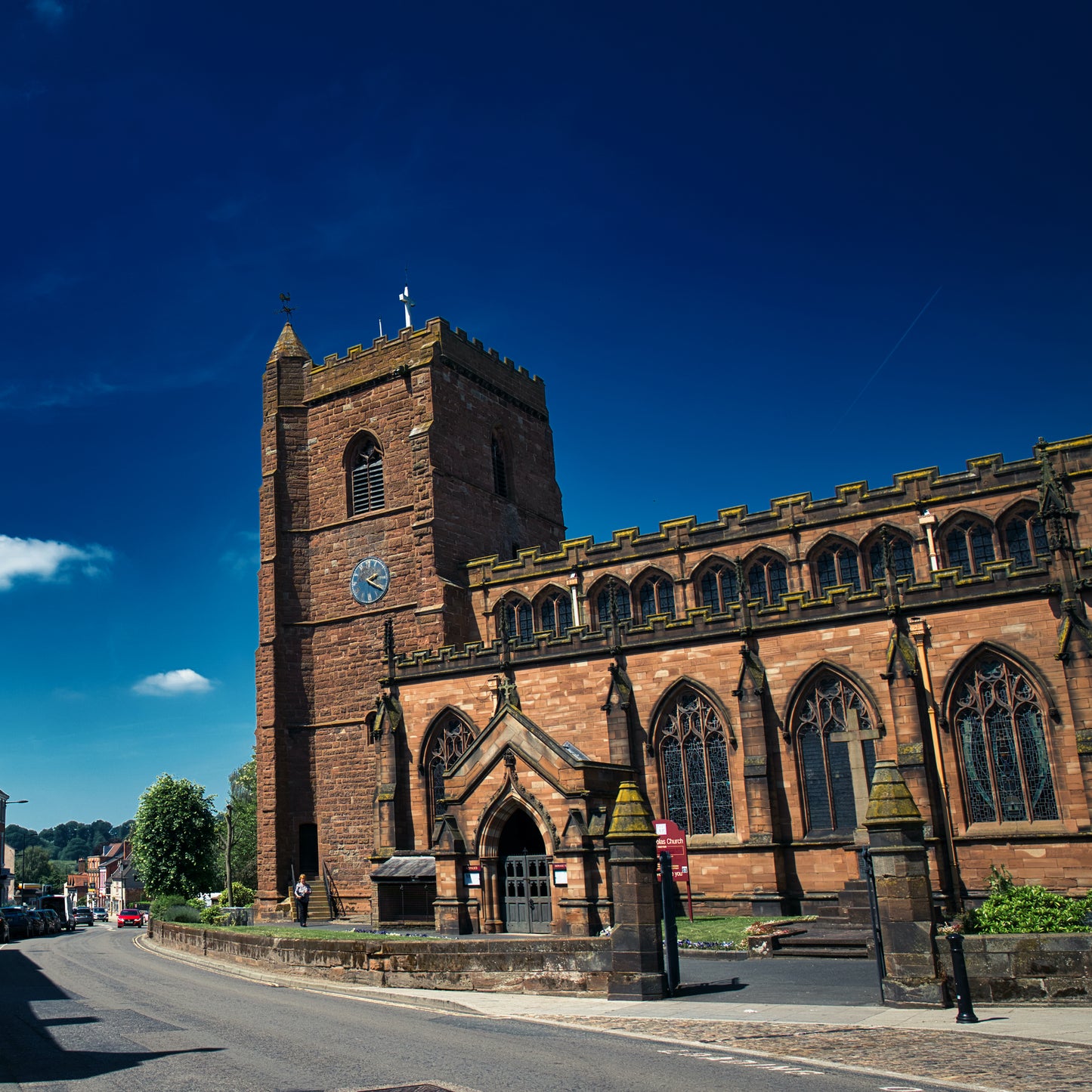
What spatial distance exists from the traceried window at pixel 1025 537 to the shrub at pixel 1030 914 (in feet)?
47.6

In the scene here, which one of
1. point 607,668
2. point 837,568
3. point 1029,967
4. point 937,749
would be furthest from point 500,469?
point 1029,967

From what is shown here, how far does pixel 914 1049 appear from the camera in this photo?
10.9 meters

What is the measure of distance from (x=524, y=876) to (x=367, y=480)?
19345 mm

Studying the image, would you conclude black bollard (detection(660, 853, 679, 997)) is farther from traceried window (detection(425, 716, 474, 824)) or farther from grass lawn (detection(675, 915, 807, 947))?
traceried window (detection(425, 716, 474, 824))

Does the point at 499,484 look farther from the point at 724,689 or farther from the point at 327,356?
the point at 724,689

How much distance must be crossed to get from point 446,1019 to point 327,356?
108 feet

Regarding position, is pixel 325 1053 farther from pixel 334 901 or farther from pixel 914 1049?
pixel 334 901

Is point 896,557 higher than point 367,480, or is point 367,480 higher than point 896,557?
point 367,480

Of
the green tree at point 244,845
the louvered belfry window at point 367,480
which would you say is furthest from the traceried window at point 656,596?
the green tree at point 244,845

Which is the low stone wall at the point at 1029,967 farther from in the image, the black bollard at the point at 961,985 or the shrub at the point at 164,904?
the shrub at the point at 164,904

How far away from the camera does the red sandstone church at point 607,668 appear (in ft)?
81.4

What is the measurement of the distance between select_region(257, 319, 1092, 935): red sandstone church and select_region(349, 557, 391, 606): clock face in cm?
12

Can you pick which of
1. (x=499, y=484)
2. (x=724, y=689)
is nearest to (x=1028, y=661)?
(x=724, y=689)

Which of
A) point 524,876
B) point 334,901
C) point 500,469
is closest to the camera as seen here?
point 524,876
